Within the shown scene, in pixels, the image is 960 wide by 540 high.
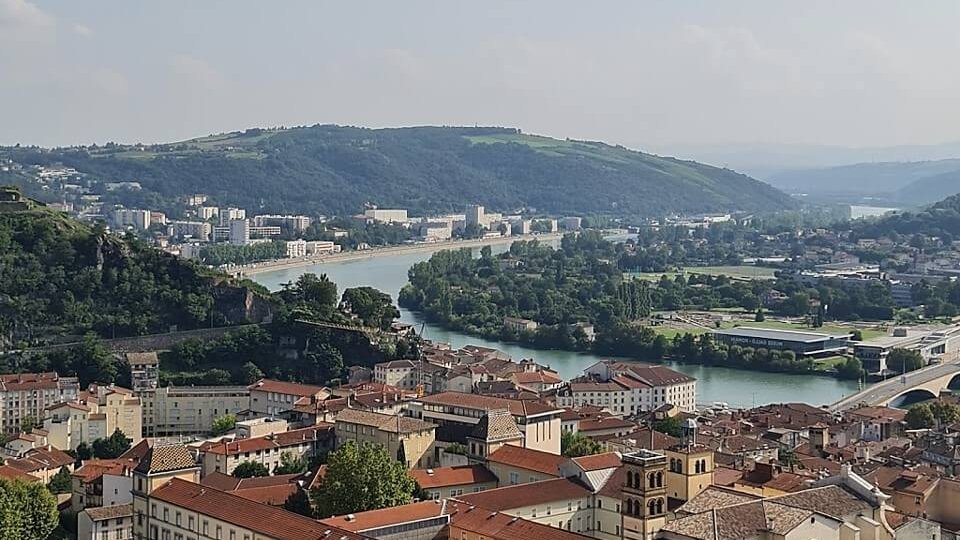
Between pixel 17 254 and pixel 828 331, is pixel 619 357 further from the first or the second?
pixel 17 254

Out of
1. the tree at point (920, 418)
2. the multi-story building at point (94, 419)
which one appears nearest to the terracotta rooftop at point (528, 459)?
the multi-story building at point (94, 419)

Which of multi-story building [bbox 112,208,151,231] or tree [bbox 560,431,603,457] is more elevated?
multi-story building [bbox 112,208,151,231]

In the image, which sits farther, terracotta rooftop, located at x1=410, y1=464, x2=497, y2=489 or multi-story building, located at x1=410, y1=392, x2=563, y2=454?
multi-story building, located at x1=410, y1=392, x2=563, y2=454

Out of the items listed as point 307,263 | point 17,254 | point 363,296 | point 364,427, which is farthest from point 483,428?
point 307,263

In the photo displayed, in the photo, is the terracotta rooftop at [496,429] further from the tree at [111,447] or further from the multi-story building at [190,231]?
the multi-story building at [190,231]

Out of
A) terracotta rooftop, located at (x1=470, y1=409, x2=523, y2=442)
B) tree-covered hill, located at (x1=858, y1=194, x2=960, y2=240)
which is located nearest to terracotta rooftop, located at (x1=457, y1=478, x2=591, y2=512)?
terracotta rooftop, located at (x1=470, y1=409, x2=523, y2=442)

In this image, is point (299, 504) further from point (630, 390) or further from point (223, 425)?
point (630, 390)

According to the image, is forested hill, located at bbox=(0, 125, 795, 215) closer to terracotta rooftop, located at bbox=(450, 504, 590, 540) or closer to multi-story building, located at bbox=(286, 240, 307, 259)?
multi-story building, located at bbox=(286, 240, 307, 259)

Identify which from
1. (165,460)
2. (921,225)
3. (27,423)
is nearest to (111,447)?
(27,423)
